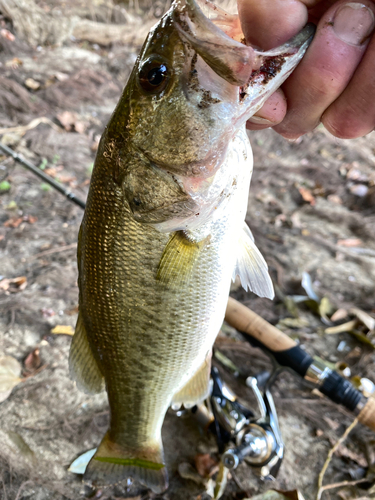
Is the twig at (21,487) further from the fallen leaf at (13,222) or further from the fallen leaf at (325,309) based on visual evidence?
the fallen leaf at (325,309)

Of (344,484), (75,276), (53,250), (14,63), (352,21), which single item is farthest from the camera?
(14,63)

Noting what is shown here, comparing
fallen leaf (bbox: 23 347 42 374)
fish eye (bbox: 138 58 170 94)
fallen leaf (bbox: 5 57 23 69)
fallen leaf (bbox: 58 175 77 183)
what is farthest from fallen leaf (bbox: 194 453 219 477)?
fallen leaf (bbox: 5 57 23 69)

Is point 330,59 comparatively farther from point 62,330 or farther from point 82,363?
point 62,330

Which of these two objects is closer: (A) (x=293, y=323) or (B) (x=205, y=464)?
(B) (x=205, y=464)

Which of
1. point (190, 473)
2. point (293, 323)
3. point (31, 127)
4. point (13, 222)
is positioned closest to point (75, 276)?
point (13, 222)

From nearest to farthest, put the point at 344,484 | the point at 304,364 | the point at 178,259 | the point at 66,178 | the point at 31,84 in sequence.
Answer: the point at 178,259, the point at 304,364, the point at 344,484, the point at 66,178, the point at 31,84

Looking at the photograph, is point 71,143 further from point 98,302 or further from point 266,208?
point 98,302

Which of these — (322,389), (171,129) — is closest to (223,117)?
(171,129)
